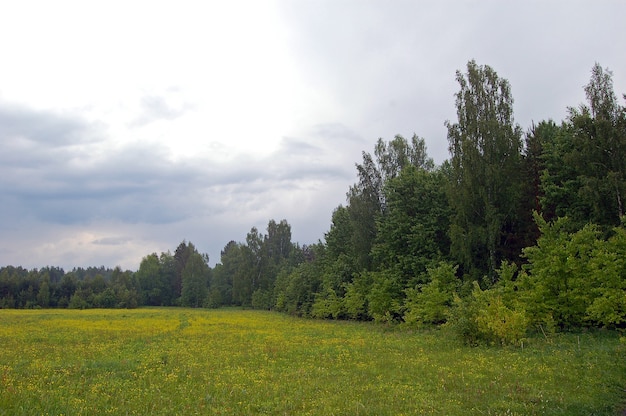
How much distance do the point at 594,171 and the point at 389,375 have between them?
22.9 meters

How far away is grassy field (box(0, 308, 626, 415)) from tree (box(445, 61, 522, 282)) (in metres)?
13.4

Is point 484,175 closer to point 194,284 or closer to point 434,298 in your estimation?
point 434,298

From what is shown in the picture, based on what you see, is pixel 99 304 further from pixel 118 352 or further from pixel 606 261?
pixel 606 261

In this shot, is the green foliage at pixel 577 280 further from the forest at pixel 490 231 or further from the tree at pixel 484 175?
the tree at pixel 484 175

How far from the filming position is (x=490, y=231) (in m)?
35.8

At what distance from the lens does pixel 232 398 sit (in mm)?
13062

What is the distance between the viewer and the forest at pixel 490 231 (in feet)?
81.0

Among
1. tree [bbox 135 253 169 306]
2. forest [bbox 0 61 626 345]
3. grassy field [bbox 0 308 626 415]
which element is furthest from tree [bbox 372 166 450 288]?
tree [bbox 135 253 169 306]

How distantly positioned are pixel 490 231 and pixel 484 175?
188 inches

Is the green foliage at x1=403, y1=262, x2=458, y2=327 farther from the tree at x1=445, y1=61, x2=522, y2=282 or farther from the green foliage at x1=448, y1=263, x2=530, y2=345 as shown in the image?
the green foliage at x1=448, y1=263, x2=530, y2=345

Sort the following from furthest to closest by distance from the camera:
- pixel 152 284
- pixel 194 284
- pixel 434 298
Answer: pixel 152 284 < pixel 194 284 < pixel 434 298

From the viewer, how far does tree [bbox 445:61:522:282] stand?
120ft

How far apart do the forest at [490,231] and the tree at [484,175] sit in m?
0.10

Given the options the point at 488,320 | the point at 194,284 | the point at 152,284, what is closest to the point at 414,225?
the point at 488,320
